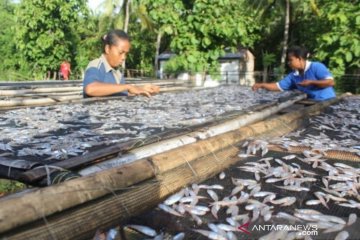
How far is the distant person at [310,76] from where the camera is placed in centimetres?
775

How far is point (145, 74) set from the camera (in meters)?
40.2

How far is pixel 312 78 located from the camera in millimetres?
8078

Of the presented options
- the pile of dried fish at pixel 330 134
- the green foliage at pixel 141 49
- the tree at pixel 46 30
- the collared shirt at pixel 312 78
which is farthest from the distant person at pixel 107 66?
the green foliage at pixel 141 49

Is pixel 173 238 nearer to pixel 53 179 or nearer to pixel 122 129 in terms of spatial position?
pixel 53 179

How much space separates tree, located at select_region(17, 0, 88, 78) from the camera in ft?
84.8

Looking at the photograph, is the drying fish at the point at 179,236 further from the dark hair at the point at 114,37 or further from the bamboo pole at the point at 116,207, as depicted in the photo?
the dark hair at the point at 114,37

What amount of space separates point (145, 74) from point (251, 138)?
36574 mm

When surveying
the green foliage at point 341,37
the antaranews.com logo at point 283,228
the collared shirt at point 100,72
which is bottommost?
the antaranews.com logo at point 283,228

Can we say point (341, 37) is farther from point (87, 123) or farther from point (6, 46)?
point (6, 46)

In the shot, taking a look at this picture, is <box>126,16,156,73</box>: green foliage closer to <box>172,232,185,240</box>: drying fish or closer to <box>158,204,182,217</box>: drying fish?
<box>158,204,182,217</box>: drying fish

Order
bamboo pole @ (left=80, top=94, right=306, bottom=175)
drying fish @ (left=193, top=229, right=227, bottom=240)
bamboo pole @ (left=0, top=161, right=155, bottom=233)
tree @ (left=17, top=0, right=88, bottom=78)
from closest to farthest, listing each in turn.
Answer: bamboo pole @ (left=0, top=161, right=155, bottom=233) → drying fish @ (left=193, top=229, right=227, bottom=240) → bamboo pole @ (left=80, top=94, right=306, bottom=175) → tree @ (left=17, top=0, right=88, bottom=78)

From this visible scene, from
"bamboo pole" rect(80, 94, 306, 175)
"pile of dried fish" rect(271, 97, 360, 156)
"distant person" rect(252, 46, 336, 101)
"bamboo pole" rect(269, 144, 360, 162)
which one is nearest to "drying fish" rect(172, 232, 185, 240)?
"bamboo pole" rect(80, 94, 306, 175)

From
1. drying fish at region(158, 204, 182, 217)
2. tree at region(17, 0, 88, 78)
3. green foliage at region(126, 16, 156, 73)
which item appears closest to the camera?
drying fish at region(158, 204, 182, 217)

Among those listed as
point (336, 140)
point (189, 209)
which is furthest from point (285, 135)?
point (189, 209)
